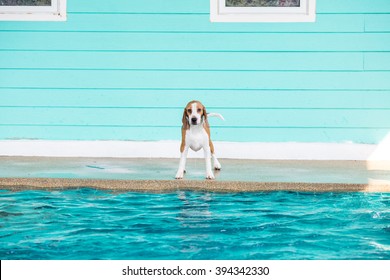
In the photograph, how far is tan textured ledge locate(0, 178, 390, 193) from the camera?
17.8 ft

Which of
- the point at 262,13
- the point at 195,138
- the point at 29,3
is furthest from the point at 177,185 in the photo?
the point at 29,3

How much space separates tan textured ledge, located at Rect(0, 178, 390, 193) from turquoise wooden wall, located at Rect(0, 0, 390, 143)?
2.00m

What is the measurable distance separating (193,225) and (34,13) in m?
3.88

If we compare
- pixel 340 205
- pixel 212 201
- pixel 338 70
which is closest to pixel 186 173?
pixel 212 201

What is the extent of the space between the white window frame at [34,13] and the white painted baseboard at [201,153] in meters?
1.26

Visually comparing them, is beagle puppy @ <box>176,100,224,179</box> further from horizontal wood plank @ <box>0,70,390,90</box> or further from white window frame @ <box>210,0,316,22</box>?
white window frame @ <box>210,0,316,22</box>

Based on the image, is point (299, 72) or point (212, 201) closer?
point (212, 201)

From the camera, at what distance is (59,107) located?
754cm

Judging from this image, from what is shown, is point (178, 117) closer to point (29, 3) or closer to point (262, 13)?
point (262, 13)

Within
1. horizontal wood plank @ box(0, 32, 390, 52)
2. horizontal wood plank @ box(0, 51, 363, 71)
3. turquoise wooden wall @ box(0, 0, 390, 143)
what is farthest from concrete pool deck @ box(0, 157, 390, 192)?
horizontal wood plank @ box(0, 32, 390, 52)

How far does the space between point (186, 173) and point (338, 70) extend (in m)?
2.17

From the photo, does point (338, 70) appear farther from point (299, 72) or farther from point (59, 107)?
point (59, 107)
